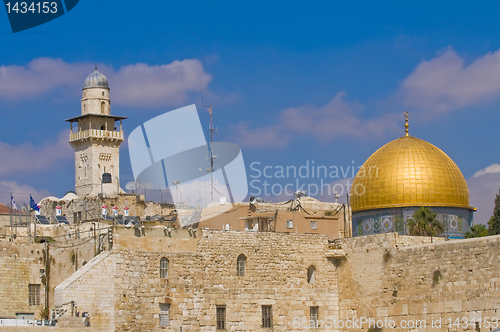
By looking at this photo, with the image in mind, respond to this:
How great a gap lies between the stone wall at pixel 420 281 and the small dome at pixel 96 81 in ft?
59.9

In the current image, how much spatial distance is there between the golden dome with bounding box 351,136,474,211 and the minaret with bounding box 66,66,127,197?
13680 millimetres

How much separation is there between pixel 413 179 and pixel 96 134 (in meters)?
16.5

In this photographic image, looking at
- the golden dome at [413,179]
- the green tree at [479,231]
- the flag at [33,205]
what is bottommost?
the green tree at [479,231]

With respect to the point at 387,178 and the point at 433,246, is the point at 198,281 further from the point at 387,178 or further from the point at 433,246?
the point at 387,178

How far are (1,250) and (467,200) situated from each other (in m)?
26.7

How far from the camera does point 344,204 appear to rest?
128ft

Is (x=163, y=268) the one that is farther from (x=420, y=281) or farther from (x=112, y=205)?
(x=112, y=205)

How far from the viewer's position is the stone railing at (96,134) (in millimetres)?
46541

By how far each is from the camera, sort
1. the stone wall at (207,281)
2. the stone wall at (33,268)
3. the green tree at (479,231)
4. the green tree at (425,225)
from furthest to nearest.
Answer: the green tree at (479,231) < the green tree at (425,225) < the stone wall at (33,268) < the stone wall at (207,281)

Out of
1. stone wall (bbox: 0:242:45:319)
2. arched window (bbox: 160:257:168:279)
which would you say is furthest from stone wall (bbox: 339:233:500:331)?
stone wall (bbox: 0:242:45:319)

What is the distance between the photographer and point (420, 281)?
100 ft

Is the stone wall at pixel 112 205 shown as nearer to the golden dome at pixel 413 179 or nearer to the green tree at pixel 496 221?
the golden dome at pixel 413 179

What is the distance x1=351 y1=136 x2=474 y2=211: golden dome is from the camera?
49.0m

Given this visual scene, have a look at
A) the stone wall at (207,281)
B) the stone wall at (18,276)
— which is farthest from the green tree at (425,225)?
the stone wall at (18,276)
